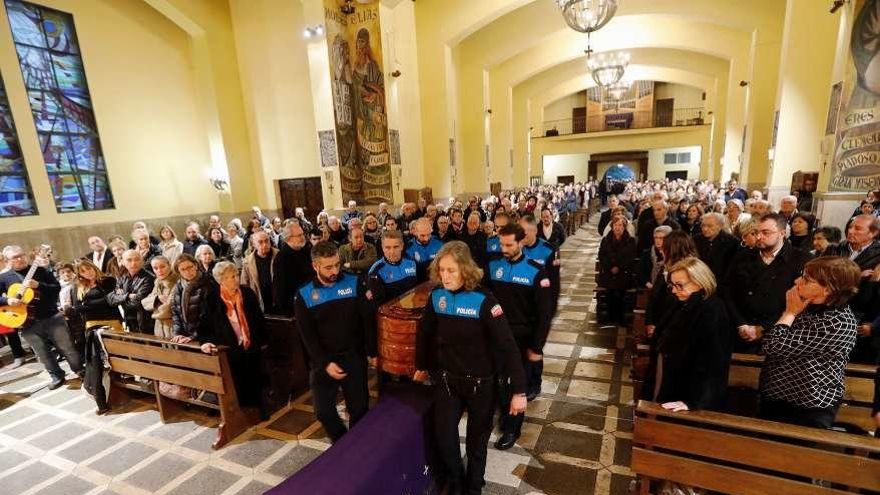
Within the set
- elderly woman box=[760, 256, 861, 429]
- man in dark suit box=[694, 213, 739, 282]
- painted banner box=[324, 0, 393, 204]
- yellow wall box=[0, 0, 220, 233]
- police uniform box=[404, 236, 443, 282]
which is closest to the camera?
elderly woman box=[760, 256, 861, 429]

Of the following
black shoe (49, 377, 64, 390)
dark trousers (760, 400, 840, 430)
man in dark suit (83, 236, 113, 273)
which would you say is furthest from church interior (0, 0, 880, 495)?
man in dark suit (83, 236, 113, 273)

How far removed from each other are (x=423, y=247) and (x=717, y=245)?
3.05 m

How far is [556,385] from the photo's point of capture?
4.02 metres

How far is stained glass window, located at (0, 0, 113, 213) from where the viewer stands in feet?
27.6

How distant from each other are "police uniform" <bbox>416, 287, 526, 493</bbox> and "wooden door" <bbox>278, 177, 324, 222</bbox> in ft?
36.6

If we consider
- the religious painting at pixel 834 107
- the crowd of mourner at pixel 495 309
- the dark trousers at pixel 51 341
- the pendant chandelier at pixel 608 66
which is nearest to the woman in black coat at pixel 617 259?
the crowd of mourner at pixel 495 309

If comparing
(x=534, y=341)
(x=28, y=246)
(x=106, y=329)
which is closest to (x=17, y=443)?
(x=106, y=329)

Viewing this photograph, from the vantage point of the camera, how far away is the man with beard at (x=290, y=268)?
13.5ft

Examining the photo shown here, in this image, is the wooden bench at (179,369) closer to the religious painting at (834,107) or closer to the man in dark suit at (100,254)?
the man in dark suit at (100,254)

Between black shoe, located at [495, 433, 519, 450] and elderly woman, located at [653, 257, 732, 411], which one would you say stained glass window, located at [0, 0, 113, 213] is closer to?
black shoe, located at [495, 433, 519, 450]

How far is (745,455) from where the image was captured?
78.2 inches

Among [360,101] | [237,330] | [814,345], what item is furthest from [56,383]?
[360,101]

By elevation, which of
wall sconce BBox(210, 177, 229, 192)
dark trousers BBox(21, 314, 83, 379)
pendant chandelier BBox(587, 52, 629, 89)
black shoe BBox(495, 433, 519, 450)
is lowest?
black shoe BBox(495, 433, 519, 450)

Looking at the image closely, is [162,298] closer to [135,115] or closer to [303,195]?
[135,115]
